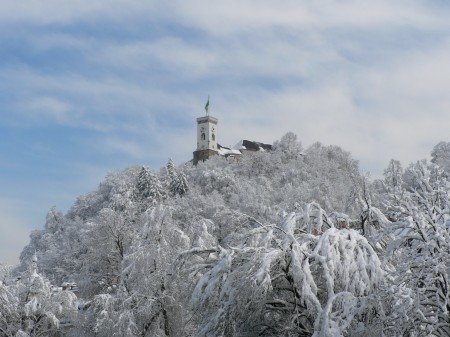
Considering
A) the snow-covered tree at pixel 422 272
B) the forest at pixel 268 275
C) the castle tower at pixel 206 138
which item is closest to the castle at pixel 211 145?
the castle tower at pixel 206 138

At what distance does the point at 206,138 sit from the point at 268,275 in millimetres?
95185

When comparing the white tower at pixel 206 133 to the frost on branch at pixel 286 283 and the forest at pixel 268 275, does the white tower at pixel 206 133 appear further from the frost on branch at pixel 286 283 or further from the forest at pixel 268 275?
the frost on branch at pixel 286 283

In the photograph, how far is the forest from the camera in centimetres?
1216

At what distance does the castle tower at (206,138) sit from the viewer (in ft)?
341

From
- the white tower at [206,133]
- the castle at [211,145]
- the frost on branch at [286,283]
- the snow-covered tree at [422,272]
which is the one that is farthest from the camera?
the white tower at [206,133]

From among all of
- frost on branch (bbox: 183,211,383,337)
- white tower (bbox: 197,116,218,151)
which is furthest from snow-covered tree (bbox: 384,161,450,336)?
white tower (bbox: 197,116,218,151)

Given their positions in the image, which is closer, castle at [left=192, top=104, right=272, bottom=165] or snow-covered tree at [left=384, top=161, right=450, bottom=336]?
snow-covered tree at [left=384, top=161, right=450, bottom=336]

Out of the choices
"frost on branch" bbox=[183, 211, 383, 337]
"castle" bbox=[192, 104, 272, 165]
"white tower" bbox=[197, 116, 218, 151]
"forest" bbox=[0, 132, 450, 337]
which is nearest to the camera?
"forest" bbox=[0, 132, 450, 337]

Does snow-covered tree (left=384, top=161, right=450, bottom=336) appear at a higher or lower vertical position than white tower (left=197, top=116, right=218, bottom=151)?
lower

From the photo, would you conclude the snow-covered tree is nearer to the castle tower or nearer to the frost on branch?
the frost on branch

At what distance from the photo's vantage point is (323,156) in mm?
82250

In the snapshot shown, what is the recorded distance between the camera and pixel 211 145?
107 metres

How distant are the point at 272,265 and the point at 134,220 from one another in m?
15.7

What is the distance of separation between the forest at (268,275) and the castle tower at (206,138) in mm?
74362
